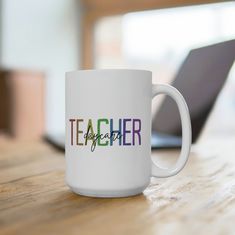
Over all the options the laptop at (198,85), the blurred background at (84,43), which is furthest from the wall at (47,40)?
the laptop at (198,85)

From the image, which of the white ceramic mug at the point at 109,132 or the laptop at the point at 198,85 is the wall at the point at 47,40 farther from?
the white ceramic mug at the point at 109,132

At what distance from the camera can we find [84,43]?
256 centimetres

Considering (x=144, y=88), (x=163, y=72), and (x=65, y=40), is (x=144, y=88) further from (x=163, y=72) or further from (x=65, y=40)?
(x=65, y=40)

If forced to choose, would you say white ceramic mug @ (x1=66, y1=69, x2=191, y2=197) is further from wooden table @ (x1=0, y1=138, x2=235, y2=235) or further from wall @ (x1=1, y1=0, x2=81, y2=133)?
wall @ (x1=1, y1=0, x2=81, y2=133)

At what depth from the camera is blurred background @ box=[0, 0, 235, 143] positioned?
206cm

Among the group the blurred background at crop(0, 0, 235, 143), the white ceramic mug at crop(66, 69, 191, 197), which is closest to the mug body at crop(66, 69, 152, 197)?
the white ceramic mug at crop(66, 69, 191, 197)

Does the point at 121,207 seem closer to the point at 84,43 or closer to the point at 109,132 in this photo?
the point at 109,132

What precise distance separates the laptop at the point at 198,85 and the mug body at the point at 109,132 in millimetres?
399

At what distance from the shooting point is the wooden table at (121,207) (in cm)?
33

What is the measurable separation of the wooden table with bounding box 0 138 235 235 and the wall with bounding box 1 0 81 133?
66.3 inches

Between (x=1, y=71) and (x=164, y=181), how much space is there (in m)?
1.70

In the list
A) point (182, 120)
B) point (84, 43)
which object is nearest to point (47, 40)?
point (84, 43)

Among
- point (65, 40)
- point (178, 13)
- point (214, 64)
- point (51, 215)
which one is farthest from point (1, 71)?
point (51, 215)

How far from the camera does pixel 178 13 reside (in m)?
2.24
